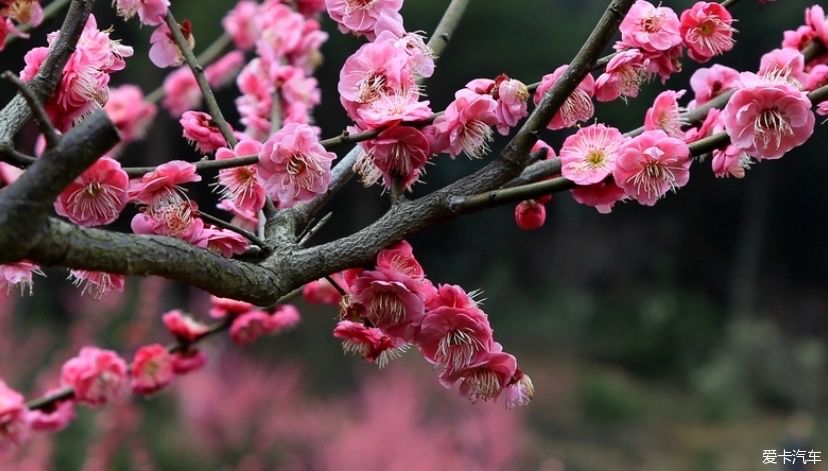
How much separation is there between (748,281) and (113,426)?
3947 mm

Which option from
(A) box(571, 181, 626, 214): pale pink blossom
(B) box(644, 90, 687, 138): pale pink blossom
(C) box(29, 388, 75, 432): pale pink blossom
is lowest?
(C) box(29, 388, 75, 432): pale pink blossom

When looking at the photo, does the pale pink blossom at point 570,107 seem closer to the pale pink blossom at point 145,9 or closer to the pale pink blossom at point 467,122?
the pale pink blossom at point 467,122

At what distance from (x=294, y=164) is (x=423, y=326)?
112 mm

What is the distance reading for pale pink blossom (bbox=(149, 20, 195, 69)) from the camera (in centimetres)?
60

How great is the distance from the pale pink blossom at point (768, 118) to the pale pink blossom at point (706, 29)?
4.0 inches

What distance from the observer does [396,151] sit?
47 cm

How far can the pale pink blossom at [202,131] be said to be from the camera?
1.79 ft

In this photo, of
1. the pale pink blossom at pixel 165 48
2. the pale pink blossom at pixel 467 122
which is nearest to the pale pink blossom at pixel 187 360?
the pale pink blossom at pixel 165 48

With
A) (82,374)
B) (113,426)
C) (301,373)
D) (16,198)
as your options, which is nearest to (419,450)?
(113,426)

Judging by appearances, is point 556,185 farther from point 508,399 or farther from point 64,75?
point 64,75

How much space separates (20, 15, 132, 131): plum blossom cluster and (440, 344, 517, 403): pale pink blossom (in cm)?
25

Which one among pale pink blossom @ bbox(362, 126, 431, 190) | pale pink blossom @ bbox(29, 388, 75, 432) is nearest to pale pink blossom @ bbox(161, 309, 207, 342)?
pale pink blossom @ bbox(29, 388, 75, 432)

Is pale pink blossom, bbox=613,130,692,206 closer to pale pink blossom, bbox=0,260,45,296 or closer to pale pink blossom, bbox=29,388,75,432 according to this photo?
pale pink blossom, bbox=0,260,45,296

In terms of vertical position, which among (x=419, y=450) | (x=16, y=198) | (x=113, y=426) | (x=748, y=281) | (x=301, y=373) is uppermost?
(x=748, y=281)
